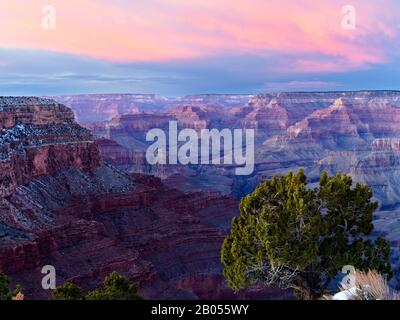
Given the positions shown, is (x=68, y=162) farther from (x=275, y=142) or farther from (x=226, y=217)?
(x=275, y=142)

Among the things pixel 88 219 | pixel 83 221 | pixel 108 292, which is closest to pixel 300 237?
pixel 108 292

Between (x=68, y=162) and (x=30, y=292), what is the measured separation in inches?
925

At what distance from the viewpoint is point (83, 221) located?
4444cm

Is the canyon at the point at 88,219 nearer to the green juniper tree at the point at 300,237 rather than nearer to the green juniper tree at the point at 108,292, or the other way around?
the green juniper tree at the point at 108,292

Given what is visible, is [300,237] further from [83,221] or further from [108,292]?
[83,221]

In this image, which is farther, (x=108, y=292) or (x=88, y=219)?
(x=88, y=219)

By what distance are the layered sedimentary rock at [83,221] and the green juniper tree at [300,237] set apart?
18929 millimetres

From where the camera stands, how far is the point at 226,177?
463 feet

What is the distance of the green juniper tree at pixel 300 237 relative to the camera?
19.0 meters

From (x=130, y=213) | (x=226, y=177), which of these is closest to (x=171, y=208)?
(x=130, y=213)

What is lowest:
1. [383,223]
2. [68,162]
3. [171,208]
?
[383,223]

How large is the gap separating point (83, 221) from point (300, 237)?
92.7 feet

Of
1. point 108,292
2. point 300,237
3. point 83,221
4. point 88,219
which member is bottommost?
point 88,219

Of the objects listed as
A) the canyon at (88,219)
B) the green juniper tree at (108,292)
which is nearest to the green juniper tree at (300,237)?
the green juniper tree at (108,292)
